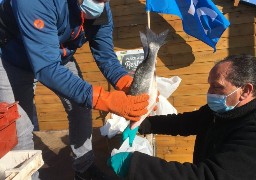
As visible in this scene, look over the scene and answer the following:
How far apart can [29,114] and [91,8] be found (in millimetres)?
1106

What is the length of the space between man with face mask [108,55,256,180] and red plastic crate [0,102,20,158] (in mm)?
603

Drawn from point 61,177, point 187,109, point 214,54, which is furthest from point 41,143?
point 214,54

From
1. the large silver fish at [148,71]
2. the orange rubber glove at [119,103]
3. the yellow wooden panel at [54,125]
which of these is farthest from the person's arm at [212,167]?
the yellow wooden panel at [54,125]

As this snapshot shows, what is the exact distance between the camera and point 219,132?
214 cm

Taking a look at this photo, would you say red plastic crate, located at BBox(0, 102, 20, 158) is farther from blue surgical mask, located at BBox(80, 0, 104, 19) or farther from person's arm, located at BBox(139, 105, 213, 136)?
person's arm, located at BBox(139, 105, 213, 136)

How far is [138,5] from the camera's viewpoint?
5.23 m

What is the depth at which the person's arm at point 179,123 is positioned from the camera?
2670 millimetres

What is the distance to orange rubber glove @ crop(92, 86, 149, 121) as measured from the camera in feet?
7.47

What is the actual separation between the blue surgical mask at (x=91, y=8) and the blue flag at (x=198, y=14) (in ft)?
7.33

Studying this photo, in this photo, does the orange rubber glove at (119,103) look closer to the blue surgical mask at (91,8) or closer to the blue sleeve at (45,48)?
the blue sleeve at (45,48)

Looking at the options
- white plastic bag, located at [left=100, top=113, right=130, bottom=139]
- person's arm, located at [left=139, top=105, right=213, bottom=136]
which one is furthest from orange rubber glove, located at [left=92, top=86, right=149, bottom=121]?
white plastic bag, located at [left=100, top=113, right=130, bottom=139]

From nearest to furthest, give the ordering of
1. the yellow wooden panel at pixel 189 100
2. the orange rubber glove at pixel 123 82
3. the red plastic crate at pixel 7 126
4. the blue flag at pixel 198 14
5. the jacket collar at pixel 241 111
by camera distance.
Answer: the red plastic crate at pixel 7 126, the jacket collar at pixel 241 111, the orange rubber glove at pixel 123 82, the blue flag at pixel 198 14, the yellow wooden panel at pixel 189 100

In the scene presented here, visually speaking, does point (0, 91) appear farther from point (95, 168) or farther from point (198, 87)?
point (198, 87)

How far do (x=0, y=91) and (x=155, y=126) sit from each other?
1180mm
